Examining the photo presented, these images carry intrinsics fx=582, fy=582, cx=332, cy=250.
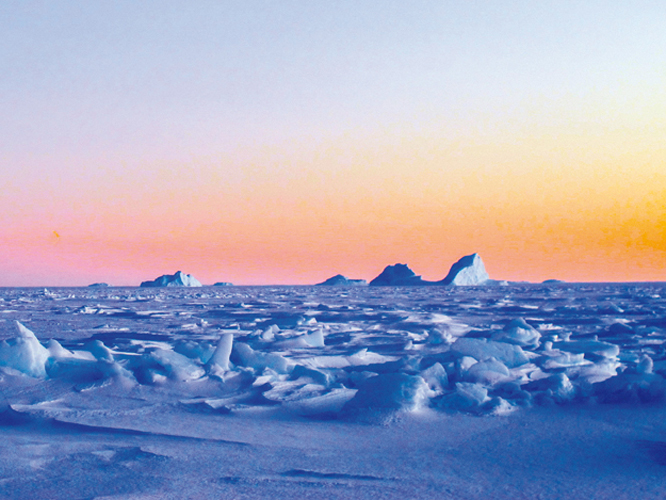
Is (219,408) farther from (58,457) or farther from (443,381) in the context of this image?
(443,381)

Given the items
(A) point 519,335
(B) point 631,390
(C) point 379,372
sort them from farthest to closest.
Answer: (A) point 519,335 → (C) point 379,372 → (B) point 631,390

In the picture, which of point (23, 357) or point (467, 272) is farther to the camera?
point (467, 272)

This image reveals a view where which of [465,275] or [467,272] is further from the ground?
[467,272]

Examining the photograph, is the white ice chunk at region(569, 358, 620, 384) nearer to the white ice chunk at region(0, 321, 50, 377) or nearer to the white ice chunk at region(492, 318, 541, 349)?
the white ice chunk at region(492, 318, 541, 349)

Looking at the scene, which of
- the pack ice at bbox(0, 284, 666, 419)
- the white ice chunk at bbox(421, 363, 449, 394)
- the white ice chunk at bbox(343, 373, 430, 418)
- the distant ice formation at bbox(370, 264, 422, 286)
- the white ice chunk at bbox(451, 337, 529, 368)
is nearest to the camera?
the white ice chunk at bbox(343, 373, 430, 418)

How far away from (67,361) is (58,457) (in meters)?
1.36

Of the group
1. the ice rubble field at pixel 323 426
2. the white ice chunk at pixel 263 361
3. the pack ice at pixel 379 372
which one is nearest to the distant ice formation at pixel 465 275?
the pack ice at pixel 379 372

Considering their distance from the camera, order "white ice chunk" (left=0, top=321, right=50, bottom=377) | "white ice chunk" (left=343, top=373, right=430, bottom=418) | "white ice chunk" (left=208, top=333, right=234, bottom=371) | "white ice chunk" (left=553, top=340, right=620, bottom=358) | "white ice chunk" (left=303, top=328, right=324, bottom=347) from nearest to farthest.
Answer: "white ice chunk" (left=343, top=373, right=430, bottom=418)
"white ice chunk" (left=0, top=321, right=50, bottom=377)
"white ice chunk" (left=208, top=333, right=234, bottom=371)
"white ice chunk" (left=553, top=340, right=620, bottom=358)
"white ice chunk" (left=303, top=328, right=324, bottom=347)

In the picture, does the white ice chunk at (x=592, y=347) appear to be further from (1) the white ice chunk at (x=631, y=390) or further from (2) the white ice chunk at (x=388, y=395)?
(2) the white ice chunk at (x=388, y=395)

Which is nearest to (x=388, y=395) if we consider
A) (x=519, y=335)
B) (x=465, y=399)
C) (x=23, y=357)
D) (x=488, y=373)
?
(x=465, y=399)

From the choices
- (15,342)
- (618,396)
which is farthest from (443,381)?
(15,342)

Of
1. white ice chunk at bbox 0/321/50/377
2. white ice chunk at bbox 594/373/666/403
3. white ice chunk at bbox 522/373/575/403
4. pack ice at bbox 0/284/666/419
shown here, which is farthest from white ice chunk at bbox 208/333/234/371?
white ice chunk at bbox 594/373/666/403

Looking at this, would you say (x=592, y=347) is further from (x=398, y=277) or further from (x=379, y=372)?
(x=398, y=277)

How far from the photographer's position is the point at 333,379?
2.94 m
